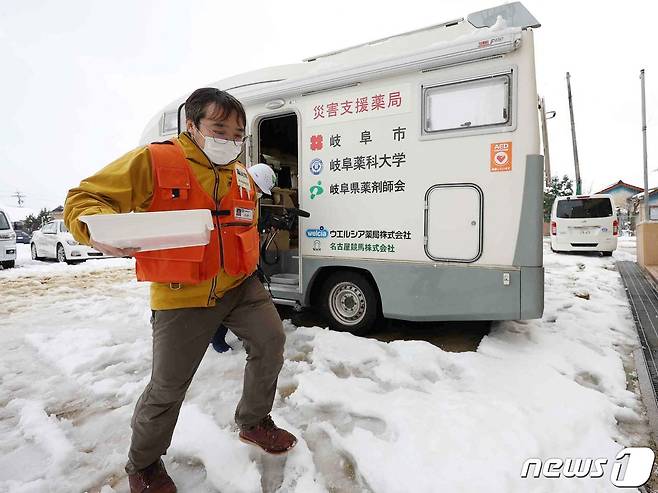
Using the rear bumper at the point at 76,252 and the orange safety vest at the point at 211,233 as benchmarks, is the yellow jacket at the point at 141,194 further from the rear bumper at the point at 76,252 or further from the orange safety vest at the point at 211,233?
the rear bumper at the point at 76,252

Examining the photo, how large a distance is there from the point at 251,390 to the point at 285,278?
2.69 meters

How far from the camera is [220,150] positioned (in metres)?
1.85

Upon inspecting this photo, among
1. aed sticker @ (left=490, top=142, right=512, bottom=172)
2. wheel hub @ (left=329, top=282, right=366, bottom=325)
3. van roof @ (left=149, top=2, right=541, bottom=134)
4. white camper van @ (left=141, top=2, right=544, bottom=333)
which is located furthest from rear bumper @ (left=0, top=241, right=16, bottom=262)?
aed sticker @ (left=490, top=142, right=512, bottom=172)

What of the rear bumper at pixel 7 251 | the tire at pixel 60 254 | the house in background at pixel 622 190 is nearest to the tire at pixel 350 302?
the rear bumper at pixel 7 251

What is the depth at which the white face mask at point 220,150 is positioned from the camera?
1832mm

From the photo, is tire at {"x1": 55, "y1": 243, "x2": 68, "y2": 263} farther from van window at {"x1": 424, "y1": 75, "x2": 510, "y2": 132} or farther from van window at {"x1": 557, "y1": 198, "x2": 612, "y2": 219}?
van window at {"x1": 557, "y1": 198, "x2": 612, "y2": 219}

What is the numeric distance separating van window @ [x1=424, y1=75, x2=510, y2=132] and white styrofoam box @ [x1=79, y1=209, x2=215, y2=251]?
2705 mm

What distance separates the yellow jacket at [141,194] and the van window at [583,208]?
11624mm

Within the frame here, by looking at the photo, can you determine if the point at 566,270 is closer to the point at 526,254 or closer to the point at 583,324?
the point at 583,324

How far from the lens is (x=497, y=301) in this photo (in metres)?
3.43

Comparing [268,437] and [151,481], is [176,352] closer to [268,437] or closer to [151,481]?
[151,481]

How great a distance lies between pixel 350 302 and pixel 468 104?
88.0 inches

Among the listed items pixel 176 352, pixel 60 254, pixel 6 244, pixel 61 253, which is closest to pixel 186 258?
pixel 176 352

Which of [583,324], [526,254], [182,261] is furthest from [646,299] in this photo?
[182,261]
